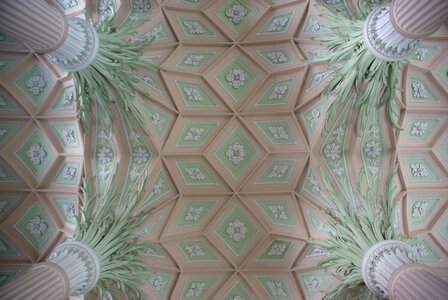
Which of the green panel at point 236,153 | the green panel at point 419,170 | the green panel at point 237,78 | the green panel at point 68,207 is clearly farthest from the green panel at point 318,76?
the green panel at point 68,207

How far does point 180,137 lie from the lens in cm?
1407

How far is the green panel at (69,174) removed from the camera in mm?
12445

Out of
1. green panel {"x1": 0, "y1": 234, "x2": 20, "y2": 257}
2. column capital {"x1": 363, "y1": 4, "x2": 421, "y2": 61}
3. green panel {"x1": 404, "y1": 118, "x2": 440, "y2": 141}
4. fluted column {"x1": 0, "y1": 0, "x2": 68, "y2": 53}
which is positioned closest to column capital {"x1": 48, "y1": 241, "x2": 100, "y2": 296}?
green panel {"x1": 0, "y1": 234, "x2": 20, "y2": 257}

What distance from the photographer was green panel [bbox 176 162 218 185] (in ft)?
46.6

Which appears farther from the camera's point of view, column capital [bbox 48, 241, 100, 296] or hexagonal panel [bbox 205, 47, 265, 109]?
hexagonal panel [bbox 205, 47, 265, 109]

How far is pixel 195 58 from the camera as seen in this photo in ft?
45.3

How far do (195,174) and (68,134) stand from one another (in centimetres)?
428

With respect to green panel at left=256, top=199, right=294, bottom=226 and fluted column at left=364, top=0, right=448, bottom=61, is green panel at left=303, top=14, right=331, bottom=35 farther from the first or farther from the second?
green panel at left=256, top=199, right=294, bottom=226

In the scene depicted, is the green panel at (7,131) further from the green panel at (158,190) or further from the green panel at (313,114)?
the green panel at (313,114)

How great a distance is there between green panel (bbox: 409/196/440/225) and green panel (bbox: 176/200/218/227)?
6155mm

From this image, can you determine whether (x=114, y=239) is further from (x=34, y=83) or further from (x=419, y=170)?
(x=419, y=170)

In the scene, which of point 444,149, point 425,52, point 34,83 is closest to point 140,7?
point 34,83

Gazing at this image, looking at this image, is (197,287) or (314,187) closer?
(314,187)

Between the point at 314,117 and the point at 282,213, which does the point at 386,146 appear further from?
the point at 282,213
